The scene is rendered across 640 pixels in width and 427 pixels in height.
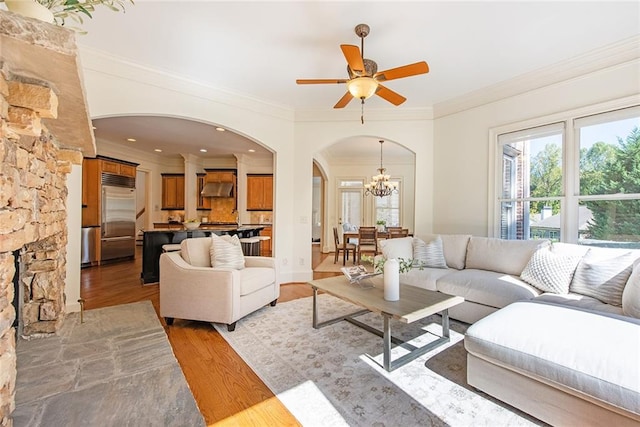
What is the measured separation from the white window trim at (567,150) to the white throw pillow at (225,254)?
3.40m

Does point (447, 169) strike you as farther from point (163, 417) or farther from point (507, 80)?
point (163, 417)

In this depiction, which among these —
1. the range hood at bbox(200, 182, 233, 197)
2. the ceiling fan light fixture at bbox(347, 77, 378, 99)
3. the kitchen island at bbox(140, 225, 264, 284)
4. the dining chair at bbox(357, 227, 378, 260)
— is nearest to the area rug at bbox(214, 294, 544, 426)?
the ceiling fan light fixture at bbox(347, 77, 378, 99)

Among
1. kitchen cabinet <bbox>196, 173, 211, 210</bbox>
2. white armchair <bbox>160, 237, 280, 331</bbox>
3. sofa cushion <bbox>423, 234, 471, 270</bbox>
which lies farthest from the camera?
kitchen cabinet <bbox>196, 173, 211, 210</bbox>

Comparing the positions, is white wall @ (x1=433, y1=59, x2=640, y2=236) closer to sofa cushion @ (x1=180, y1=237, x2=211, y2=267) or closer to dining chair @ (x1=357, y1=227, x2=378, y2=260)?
dining chair @ (x1=357, y1=227, x2=378, y2=260)

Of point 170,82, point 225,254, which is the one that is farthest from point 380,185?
point 170,82

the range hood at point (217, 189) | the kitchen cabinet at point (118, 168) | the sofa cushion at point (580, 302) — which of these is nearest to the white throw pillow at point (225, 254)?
the sofa cushion at point (580, 302)

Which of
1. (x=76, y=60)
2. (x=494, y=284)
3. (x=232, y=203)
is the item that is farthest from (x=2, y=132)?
(x=232, y=203)

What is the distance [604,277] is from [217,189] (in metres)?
7.84

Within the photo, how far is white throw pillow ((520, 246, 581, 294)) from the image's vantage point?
2543mm

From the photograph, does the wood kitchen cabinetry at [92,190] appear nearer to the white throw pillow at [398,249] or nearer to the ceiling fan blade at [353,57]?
the white throw pillow at [398,249]

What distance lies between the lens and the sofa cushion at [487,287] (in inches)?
102

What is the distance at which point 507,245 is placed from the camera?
3262mm

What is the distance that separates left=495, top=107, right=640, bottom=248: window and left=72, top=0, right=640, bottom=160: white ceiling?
0.80 meters

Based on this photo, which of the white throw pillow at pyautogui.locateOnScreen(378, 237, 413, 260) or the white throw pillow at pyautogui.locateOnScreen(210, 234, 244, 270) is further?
the white throw pillow at pyautogui.locateOnScreen(378, 237, 413, 260)
